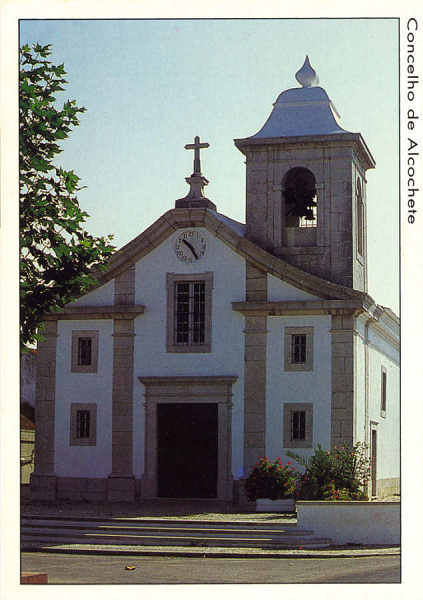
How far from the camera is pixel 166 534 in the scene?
950 inches

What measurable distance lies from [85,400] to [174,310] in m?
3.19

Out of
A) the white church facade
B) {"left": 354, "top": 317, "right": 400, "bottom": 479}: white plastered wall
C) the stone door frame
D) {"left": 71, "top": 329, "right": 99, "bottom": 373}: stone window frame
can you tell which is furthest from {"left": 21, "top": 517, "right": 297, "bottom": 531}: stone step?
{"left": 71, "top": 329, "right": 99, "bottom": 373}: stone window frame

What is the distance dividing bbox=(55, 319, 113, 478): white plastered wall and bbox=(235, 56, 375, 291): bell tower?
15.8 ft

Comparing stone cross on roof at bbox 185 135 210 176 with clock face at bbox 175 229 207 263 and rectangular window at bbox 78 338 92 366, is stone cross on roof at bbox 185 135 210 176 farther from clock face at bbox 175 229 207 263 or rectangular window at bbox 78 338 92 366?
rectangular window at bbox 78 338 92 366

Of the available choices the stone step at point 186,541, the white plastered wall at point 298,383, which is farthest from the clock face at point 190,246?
the stone step at point 186,541

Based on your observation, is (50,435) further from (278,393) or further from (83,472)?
(278,393)

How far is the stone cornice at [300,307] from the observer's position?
30.1 metres

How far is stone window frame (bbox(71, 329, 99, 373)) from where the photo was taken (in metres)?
31.7

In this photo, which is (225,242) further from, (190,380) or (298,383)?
(298,383)

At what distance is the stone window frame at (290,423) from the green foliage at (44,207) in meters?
8.94

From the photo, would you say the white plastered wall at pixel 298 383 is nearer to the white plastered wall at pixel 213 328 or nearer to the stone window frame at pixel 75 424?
the white plastered wall at pixel 213 328

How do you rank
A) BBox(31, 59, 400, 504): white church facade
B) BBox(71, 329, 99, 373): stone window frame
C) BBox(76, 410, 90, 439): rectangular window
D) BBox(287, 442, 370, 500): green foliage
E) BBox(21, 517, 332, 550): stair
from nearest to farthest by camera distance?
BBox(21, 517, 332, 550): stair → BBox(287, 442, 370, 500): green foliage → BBox(31, 59, 400, 504): white church facade → BBox(76, 410, 90, 439): rectangular window → BBox(71, 329, 99, 373): stone window frame

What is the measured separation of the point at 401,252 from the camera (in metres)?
17.0
